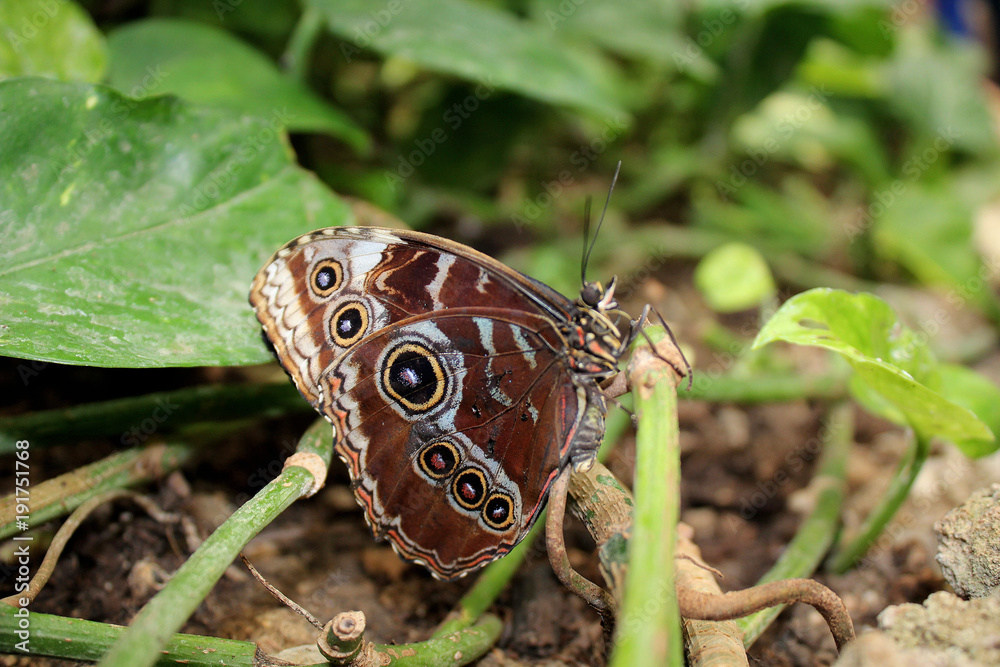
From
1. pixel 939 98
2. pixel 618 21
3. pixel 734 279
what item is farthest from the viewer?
pixel 939 98

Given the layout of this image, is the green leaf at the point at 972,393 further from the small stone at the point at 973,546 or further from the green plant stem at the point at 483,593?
the green plant stem at the point at 483,593

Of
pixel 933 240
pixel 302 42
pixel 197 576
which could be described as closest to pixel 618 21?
pixel 302 42

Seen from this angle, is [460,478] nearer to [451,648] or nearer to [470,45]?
[451,648]

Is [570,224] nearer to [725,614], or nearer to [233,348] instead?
[233,348]

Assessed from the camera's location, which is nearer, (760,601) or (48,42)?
(760,601)

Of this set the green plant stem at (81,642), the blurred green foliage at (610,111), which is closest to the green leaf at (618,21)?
the blurred green foliage at (610,111)

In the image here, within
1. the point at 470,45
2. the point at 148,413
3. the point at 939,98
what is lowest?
the point at 148,413

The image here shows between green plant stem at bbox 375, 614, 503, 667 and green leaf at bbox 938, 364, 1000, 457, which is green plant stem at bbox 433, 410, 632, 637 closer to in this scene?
green plant stem at bbox 375, 614, 503, 667

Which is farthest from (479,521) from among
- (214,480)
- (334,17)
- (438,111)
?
(438,111)
